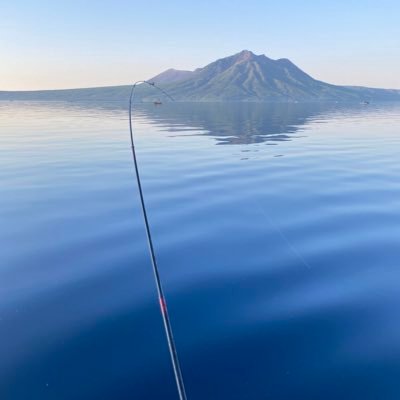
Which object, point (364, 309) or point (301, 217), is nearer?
point (364, 309)

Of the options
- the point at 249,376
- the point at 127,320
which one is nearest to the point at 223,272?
the point at 127,320

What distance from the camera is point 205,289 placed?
8977 millimetres

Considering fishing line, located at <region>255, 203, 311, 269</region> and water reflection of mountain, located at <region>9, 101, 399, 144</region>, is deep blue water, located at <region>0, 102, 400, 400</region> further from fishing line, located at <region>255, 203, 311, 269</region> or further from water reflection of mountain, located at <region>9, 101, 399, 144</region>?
water reflection of mountain, located at <region>9, 101, 399, 144</region>

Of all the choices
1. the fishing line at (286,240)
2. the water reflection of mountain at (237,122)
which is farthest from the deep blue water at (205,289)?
the water reflection of mountain at (237,122)

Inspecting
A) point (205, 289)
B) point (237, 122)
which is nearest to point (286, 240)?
point (205, 289)

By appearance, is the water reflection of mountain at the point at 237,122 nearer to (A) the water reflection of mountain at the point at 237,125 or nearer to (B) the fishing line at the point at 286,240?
(A) the water reflection of mountain at the point at 237,125

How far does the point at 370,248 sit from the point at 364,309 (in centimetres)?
360

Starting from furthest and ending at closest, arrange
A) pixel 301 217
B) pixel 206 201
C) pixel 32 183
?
1. pixel 32 183
2. pixel 206 201
3. pixel 301 217

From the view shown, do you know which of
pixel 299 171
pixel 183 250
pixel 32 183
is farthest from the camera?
pixel 299 171

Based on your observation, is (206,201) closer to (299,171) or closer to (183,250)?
(183,250)

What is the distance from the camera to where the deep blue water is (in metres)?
6.30

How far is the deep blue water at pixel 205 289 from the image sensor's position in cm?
630

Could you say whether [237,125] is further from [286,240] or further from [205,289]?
[205,289]

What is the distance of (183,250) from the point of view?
1107 cm
